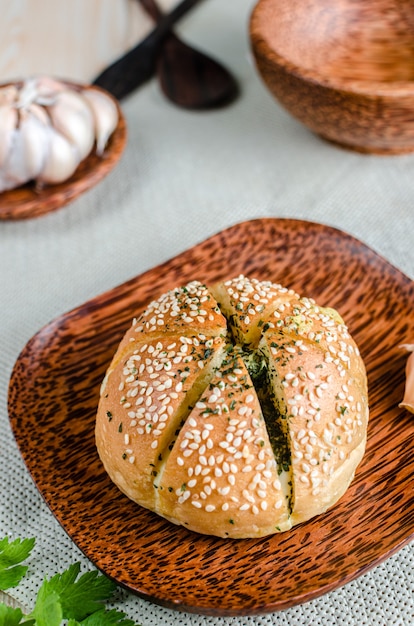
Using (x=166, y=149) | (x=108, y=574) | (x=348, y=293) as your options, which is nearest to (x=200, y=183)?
(x=166, y=149)

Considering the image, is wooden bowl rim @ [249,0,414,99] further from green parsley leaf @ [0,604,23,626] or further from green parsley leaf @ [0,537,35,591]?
green parsley leaf @ [0,604,23,626]

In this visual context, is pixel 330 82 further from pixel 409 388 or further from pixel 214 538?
pixel 214 538

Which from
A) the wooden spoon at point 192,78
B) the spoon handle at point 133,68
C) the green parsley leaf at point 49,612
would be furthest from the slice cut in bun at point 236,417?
the spoon handle at point 133,68

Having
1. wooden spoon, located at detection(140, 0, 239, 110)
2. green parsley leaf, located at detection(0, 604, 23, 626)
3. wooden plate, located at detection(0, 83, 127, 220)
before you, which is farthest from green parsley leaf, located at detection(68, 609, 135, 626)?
wooden spoon, located at detection(140, 0, 239, 110)

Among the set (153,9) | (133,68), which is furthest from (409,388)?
(153,9)

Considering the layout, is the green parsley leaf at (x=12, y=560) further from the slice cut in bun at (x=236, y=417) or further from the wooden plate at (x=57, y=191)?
the wooden plate at (x=57, y=191)

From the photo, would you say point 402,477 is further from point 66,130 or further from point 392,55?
point 392,55

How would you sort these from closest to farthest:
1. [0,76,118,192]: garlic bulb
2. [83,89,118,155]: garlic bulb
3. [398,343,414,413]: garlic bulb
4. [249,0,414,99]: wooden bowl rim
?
[398,343,414,413]: garlic bulb, [249,0,414,99]: wooden bowl rim, [0,76,118,192]: garlic bulb, [83,89,118,155]: garlic bulb
